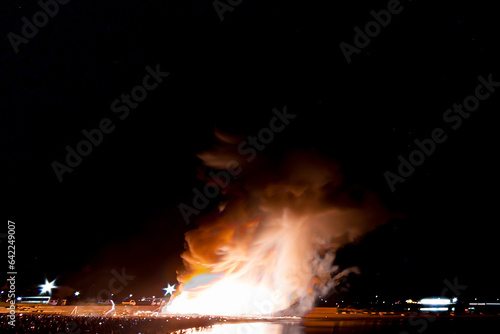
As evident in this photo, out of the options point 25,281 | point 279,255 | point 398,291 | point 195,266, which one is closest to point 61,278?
point 25,281

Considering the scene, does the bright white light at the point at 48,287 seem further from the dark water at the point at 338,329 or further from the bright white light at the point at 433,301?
the bright white light at the point at 433,301

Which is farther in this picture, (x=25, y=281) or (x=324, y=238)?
(x=25, y=281)

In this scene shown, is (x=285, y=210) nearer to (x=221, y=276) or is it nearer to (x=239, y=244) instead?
(x=239, y=244)

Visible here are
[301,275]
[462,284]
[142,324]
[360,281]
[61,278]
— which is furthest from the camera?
[360,281]

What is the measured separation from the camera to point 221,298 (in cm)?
4691

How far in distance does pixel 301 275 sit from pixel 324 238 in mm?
5171

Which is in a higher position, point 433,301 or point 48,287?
point 48,287

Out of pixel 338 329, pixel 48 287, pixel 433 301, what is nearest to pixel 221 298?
pixel 338 329

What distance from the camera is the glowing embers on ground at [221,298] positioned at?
152 feet

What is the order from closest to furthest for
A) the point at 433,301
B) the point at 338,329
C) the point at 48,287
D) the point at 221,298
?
the point at 338,329
the point at 221,298
the point at 48,287
the point at 433,301

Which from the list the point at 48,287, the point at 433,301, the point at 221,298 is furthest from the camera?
the point at 433,301

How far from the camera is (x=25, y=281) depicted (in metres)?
71.2

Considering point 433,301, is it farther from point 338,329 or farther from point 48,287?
point 48,287

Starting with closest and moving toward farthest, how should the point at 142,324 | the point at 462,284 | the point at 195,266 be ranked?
the point at 142,324 → the point at 195,266 → the point at 462,284
